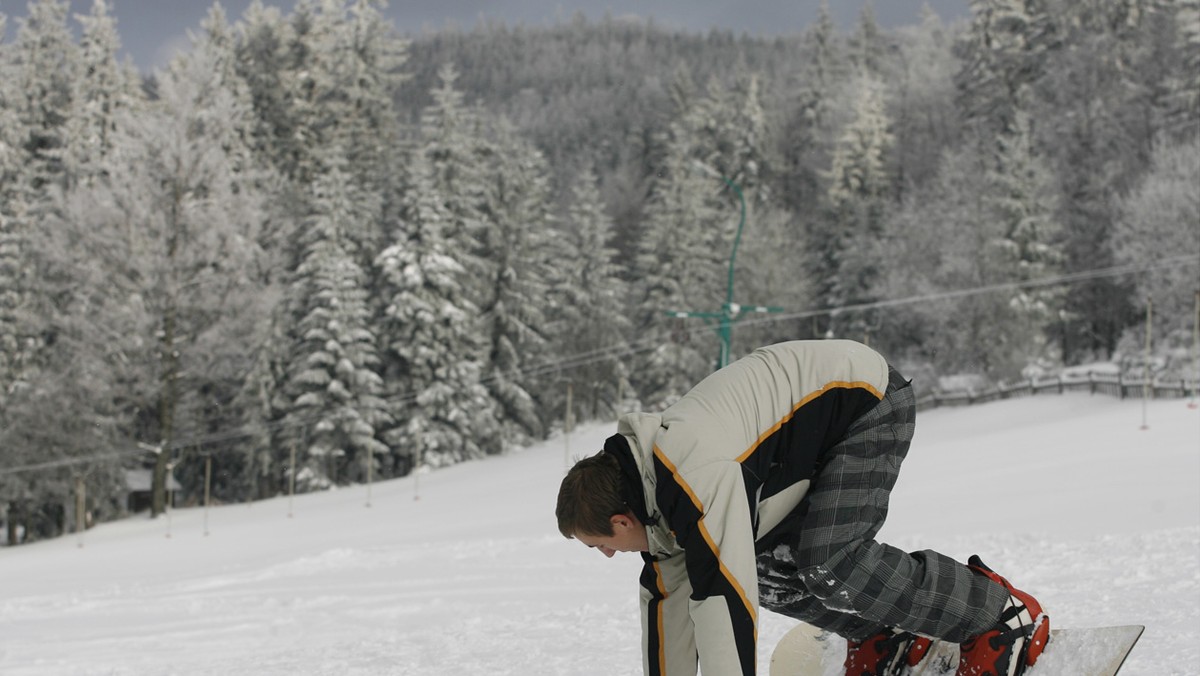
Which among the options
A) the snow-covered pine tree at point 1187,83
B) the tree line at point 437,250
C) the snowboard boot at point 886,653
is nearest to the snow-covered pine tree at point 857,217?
the tree line at point 437,250

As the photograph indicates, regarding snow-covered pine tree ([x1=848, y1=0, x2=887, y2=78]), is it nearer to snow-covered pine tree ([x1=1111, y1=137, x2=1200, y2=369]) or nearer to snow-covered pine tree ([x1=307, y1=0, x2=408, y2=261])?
snow-covered pine tree ([x1=307, y1=0, x2=408, y2=261])

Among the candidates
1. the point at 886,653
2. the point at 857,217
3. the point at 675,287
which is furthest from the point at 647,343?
the point at 886,653

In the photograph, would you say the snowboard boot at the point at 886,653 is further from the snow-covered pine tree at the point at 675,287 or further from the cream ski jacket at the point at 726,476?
the snow-covered pine tree at the point at 675,287

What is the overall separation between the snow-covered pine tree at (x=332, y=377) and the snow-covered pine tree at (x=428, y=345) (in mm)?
859

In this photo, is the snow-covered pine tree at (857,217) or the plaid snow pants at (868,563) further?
the snow-covered pine tree at (857,217)

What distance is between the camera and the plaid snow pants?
120 inches

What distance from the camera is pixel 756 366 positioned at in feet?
9.97

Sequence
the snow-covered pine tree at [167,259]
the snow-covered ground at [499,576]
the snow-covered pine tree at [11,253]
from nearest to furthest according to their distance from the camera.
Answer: the snow-covered ground at [499,576] < the snow-covered pine tree at [167,259] < the snow-covered pine tree at [11,253]

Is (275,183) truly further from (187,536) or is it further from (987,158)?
(987,158)

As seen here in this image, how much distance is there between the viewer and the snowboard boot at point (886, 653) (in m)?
3.49

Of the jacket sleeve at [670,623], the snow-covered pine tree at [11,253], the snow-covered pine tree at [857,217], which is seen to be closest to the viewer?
the jacket sleeve at [670,623]

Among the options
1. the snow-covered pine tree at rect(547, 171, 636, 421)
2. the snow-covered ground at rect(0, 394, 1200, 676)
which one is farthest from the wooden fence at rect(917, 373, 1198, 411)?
the snow-covered pine tree at rect(547, 171, 636, 421)

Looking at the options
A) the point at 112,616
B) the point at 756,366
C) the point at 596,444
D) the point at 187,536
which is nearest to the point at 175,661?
the point at 112,616

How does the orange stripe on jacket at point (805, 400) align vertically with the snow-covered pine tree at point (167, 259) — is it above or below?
below
